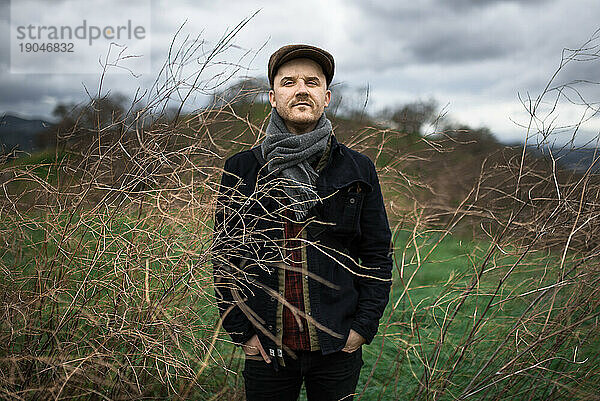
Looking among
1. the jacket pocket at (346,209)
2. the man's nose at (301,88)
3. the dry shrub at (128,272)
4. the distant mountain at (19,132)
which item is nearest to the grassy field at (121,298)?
the dry shrub at (128,272)

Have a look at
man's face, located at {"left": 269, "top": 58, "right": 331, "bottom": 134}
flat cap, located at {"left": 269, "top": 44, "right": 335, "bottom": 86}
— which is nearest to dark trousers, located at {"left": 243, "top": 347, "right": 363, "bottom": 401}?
man's face, located at {"left": 269, "top": 58, "right": 331, "bottom": 134}

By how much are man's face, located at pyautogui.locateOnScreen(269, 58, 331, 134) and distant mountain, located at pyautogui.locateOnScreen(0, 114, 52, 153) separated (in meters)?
1.20

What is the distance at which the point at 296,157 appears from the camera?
5.86 ft

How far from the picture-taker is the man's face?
1.82 meters

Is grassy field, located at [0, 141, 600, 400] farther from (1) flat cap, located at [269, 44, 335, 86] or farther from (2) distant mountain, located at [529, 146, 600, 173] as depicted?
(1) flat cap, located at [269, 44, 335, 86]

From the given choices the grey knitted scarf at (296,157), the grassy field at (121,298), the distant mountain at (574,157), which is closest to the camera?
the grassy field at (121,298)

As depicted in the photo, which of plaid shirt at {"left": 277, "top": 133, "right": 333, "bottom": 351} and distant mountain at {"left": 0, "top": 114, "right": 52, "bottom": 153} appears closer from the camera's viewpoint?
plaid shirt at {"left": 277, "top": 133, "right": 333, "bottom": 351}

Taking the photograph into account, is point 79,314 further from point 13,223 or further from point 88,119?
point 88,119

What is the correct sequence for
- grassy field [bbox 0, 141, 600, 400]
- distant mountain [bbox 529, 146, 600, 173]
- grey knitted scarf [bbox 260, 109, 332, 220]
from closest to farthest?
1. grassy field [bbox 0, 141, 600, 400]
2. grey knitted scarf [bbox 260, 109, 332, 220]
3. distant mountain [bbox 529, 146, 600, 173]

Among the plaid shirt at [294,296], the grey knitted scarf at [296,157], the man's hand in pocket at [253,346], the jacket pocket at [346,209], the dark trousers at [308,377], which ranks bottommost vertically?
the dark trousers at [308,377]

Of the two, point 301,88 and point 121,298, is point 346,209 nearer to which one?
point 301,88

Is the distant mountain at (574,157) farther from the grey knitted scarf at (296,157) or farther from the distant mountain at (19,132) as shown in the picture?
the distant mountain at (19,132)

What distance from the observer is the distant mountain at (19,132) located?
90.5 inches

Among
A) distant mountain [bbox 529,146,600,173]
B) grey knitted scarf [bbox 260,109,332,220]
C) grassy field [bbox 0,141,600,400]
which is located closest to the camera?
grassy field [bbox 0,141,600,400]
